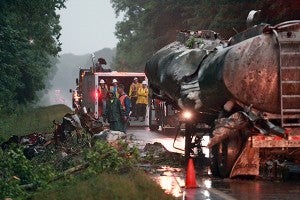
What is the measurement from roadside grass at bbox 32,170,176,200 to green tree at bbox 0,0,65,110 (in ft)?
58.8

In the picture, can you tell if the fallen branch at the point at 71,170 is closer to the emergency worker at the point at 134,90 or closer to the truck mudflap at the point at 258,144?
the truck mudflap at the point at 258,144

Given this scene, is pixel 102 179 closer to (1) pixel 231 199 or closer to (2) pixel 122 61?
(1) pixel 231 199

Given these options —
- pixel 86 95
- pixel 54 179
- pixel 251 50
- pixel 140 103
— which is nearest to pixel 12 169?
pixel 54 179

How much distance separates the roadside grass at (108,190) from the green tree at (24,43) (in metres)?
17.9

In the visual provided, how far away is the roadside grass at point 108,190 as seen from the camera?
916 centimetres

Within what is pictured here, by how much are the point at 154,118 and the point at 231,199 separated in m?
18.4

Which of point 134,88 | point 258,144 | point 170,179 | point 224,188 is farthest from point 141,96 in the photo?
point 224,188

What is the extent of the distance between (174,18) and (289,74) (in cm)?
4070

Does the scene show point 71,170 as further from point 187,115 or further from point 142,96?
point 142,96

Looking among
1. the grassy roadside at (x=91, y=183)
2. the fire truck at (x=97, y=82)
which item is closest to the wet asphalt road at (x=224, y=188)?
the grassy roadside at (x=91, y=183)

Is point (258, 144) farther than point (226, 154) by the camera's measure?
No

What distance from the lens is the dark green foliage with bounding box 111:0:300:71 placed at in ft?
85.5

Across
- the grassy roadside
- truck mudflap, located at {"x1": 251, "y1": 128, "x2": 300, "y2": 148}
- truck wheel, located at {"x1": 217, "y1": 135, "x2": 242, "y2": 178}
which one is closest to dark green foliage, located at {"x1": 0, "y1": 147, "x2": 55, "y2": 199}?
the grassy roadside

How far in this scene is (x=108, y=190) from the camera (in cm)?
930
